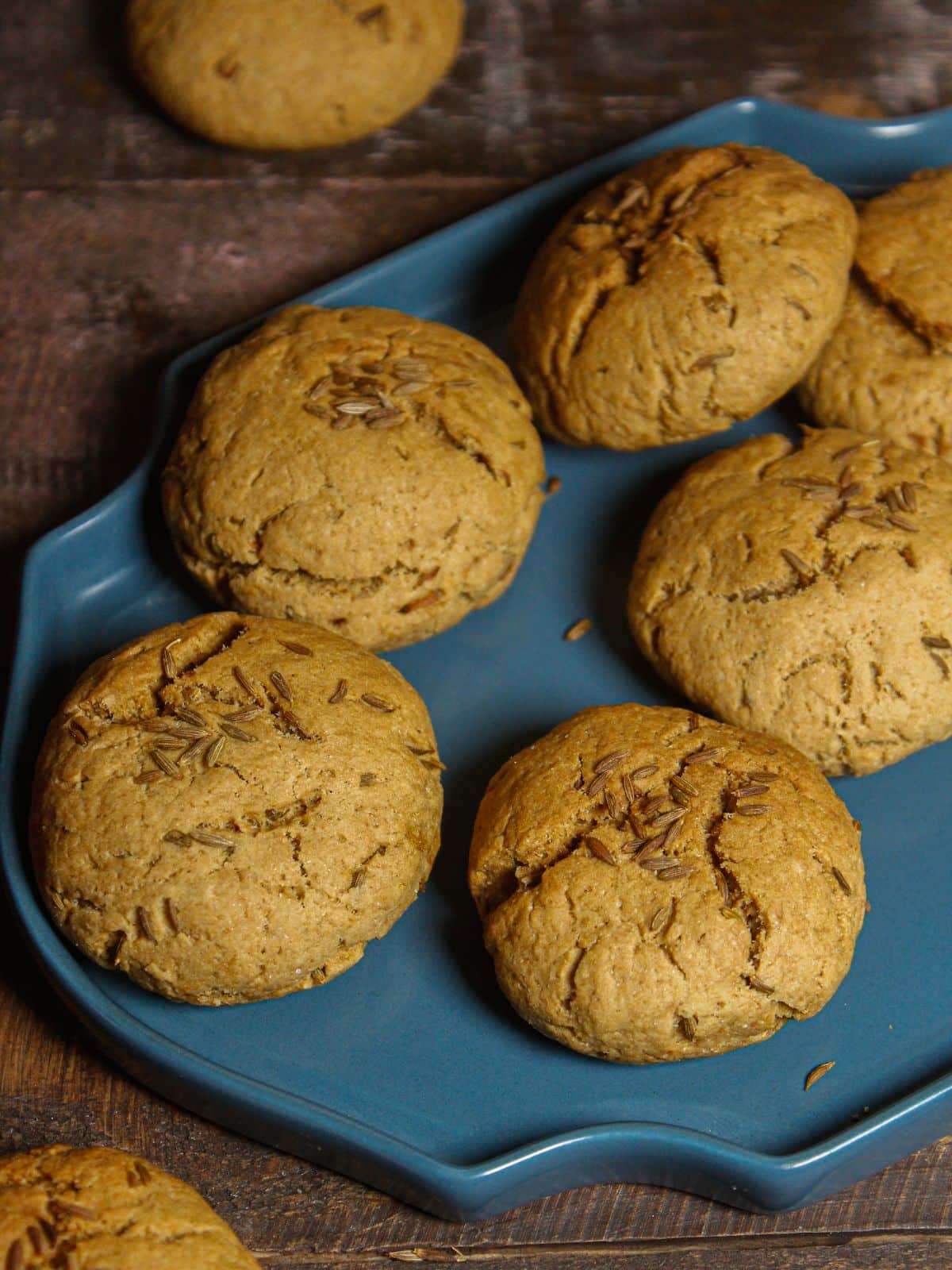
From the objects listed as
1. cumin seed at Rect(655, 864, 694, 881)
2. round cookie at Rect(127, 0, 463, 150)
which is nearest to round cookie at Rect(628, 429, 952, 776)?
cumin seed at Rect(655, 864, 694, 881)

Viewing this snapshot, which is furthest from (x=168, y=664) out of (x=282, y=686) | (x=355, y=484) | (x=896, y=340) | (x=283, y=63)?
(x=283, y=63)

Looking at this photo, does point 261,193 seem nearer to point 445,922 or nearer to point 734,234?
point 734,234

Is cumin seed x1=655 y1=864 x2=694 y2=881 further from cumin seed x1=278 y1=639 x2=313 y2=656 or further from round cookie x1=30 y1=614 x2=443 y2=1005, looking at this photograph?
cumin seed x1=278 y1=639 x2=313 y2=656

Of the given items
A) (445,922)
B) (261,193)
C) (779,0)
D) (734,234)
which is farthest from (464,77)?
(445,922)

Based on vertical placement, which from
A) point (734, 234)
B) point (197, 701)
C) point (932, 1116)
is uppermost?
point (734, 234)

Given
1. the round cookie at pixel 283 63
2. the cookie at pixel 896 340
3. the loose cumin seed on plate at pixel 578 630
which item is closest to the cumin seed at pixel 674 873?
the loose cumin seed on plate at pixel 578 630

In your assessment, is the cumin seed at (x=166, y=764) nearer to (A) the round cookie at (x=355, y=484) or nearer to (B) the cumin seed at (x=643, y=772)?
(A) the round cookie at (x=355, y=484)
